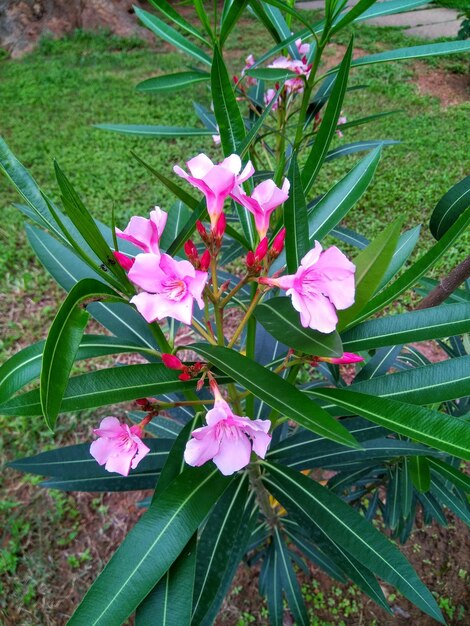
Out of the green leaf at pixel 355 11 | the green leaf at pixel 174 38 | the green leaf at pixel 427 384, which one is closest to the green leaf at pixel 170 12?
the green leaf at pixel 174 38

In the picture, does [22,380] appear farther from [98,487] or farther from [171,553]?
[98,487]

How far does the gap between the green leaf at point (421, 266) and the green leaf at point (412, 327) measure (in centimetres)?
2

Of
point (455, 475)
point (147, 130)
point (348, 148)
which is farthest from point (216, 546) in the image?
point (348, 148)

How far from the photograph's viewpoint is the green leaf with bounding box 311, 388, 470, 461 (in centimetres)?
51

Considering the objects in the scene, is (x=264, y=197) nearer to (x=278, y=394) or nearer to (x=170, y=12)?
(x=278, y=394)

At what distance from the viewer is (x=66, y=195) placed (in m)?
0.50

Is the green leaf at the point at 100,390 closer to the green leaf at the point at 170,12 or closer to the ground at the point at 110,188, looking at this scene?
the green leaf at the point at 170,12

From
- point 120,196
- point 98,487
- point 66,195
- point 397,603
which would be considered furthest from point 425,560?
point 120,196

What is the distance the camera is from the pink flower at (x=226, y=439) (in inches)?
22.0

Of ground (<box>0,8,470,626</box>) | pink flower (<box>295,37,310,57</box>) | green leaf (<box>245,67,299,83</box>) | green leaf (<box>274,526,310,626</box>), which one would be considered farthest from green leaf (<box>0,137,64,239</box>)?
ground (<box>0,8,470,626</box>)

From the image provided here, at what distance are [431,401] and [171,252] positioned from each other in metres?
0.38

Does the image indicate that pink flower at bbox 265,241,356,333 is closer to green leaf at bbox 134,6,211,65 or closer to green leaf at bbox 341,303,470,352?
green leaf at bbox 341,303,470,352

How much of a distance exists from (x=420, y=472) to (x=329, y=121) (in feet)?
2.31

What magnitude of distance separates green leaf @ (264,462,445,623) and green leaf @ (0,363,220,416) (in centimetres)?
35
